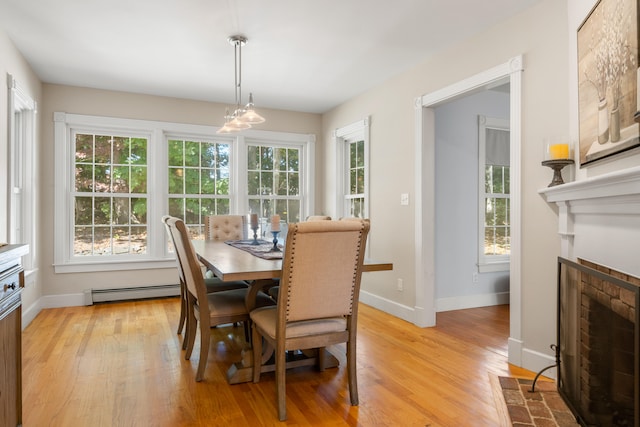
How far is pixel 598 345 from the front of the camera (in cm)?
157

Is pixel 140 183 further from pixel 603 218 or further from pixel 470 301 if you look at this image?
pixel 603 218

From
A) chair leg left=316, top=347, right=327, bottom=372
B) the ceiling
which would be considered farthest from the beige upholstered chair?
the ceiling

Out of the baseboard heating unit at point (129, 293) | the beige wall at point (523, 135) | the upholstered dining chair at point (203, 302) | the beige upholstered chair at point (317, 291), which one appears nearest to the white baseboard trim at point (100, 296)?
the baseboard heating unit at point (129, 293)

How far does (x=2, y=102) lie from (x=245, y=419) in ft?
10.6

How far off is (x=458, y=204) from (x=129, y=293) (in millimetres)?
4077

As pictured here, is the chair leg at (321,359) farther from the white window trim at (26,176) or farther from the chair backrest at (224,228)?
the white window trim at (26,176)

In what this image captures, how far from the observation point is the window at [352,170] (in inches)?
201

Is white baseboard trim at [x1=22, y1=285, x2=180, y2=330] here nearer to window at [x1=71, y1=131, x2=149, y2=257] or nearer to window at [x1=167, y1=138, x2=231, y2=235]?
window at [x1=71, y1=131, x2=149, y2=257]

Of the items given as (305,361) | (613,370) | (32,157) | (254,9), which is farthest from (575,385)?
(32,157)

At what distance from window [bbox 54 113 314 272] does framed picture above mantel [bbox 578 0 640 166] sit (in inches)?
160

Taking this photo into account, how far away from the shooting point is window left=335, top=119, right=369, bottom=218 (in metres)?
5.11

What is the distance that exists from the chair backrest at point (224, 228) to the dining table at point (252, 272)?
1.40 metres

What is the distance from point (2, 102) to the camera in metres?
3.22

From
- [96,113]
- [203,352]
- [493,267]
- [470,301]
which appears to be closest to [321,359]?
[203,352]
